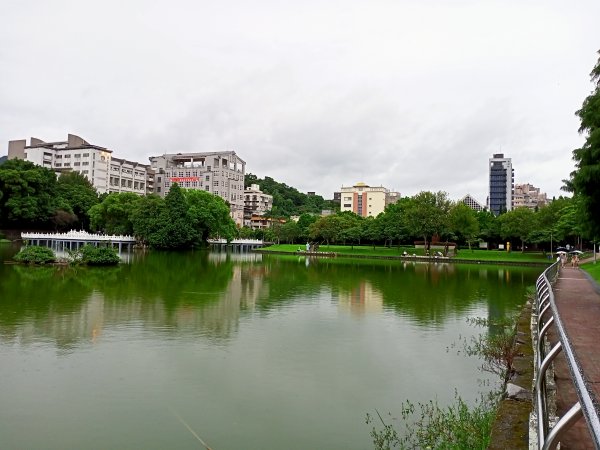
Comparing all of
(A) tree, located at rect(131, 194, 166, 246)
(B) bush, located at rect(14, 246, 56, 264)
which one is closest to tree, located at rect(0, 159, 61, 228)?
(A) tree, located at rect(131, 194, 166, 246)

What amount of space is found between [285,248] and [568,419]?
221ft

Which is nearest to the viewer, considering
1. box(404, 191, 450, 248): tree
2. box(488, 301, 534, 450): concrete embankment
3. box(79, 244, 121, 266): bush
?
box(488, 301, 534, 450): concrete embankment

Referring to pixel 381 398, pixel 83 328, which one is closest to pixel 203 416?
pixel 381 398

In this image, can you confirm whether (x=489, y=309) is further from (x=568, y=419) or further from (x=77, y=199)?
(x=77, y=199)

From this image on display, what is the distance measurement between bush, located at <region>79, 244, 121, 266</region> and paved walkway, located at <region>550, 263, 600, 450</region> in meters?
25.7

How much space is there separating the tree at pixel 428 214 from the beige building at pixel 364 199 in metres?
71.6

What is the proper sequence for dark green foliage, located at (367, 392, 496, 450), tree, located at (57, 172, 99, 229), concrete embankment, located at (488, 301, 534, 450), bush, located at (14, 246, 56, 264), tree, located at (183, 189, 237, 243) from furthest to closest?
tree, located at (57, 172, 99, 229)
tree, located at (183, 189, 237, 243)
bush, located at (14, 246, 56, 264)
dark green foliage, located at (367, 392, 496, 450)
concrete embankment, located at (488, 301, 534, 450)

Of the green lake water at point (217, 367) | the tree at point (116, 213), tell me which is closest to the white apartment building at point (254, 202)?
the tree at point (116, 213)

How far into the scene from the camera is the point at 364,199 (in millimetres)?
128250

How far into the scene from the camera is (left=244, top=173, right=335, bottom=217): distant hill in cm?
13225

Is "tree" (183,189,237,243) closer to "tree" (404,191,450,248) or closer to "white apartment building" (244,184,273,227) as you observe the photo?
"tree" (404,191,450,248)

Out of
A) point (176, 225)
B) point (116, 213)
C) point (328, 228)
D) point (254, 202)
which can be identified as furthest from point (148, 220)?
point (254, 202)

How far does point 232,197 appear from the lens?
9912cm

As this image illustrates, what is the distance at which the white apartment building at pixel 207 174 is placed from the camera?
95688 millimetres
